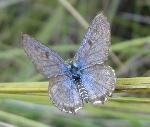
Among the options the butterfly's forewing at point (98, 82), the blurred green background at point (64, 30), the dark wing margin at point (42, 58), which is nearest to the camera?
the butterfly's forewing at point (98, 82)

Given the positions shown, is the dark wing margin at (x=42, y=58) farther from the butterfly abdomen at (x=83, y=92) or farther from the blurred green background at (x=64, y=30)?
the blurred green background at (x=64, y=30)

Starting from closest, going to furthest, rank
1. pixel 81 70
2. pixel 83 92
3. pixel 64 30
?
1. pixel 83 92
2. pixel 81 70
3. pixel 64 30

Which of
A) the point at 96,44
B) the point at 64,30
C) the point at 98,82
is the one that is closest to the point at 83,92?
the point at 98,82

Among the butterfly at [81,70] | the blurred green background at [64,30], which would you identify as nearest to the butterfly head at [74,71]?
the butterfly at [81,70]

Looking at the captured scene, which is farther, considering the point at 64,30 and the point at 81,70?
the point at 64,30

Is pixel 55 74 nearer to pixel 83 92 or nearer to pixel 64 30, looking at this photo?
pixel 83 92

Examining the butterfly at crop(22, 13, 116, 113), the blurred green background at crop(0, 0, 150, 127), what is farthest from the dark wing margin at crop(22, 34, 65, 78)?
the blurred green background at crop(0, 0, 150, 127)

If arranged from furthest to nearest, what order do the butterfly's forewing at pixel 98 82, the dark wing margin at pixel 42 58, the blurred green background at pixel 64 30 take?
1. the blurred green background at pixel 64 30
2. the dark wing margin at pixel 42 58
3. the butterfly's forewing at pixel 98 82
